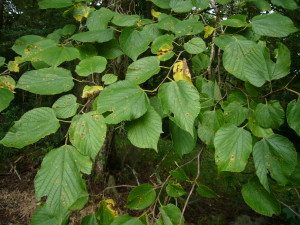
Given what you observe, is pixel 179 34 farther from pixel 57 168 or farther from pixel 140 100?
pixel 57 168

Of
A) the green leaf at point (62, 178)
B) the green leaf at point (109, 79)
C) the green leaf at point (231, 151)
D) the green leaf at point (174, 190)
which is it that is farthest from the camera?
the green leaf at point (174, 190)

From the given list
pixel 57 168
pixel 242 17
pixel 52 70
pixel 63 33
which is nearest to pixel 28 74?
pixel 52 70

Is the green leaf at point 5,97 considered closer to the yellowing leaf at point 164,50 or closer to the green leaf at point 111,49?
the green leaf at point 111,49

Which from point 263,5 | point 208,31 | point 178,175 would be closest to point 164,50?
point 208,31

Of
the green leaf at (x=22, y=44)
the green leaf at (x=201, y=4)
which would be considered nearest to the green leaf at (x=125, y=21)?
the green leaf at (x=201, y=4)

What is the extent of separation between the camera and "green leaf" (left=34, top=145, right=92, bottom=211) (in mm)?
661

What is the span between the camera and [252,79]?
81 centimetres

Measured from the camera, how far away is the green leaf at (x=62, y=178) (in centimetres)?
66

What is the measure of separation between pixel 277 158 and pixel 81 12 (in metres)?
0.89

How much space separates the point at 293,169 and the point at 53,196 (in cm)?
61

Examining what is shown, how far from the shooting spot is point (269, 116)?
2.78 ft

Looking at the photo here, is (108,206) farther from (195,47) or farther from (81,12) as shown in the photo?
(81,12)

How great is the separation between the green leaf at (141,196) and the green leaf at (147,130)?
27 cm

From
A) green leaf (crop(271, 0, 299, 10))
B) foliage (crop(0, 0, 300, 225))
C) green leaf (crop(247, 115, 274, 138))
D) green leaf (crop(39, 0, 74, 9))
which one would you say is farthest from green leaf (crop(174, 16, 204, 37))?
green leaf (crop(271, 0, 299, 10))
